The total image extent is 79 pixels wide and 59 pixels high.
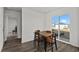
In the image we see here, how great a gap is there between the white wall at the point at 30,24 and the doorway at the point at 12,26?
0.24ft

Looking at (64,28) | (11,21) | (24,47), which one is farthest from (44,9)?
(24,47)

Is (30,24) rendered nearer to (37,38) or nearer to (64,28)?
(37,38)

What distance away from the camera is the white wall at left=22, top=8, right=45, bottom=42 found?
1644 millimetres

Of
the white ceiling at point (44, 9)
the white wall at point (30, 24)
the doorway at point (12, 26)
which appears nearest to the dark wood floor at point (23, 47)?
the doorway at point (12, 26)

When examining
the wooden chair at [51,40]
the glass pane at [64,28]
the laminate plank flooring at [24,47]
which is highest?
the glass pane at [64,28]

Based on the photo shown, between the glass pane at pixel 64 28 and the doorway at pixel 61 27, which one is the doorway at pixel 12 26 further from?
the glass pane at pixel 64 28

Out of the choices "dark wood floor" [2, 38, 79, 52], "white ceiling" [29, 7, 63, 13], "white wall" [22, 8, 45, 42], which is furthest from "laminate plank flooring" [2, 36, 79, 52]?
"white ceiling" [29, 7, 63, 13]

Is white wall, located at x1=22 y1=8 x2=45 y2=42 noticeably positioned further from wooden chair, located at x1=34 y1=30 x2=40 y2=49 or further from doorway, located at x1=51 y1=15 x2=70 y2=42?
doorway, located at x1=51 y1=15 x2=70 y2=42

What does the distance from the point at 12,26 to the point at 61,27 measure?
2.99ft

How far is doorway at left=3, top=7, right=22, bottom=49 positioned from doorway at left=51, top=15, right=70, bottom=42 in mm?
635

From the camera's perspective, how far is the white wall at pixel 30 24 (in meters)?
1.64
